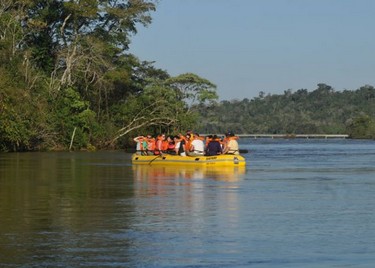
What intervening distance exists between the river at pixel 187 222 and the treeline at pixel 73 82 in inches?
1198

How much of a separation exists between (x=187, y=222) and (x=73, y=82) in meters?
51.1

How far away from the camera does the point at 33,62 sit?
68.6 m

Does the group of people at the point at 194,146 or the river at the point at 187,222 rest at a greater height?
the group of people at the point at 194,146

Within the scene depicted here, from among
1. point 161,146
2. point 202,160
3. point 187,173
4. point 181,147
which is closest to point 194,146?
point 181,147

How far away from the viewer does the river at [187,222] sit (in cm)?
1394

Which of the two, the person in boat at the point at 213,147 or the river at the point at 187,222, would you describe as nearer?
the river at the point at 187,222

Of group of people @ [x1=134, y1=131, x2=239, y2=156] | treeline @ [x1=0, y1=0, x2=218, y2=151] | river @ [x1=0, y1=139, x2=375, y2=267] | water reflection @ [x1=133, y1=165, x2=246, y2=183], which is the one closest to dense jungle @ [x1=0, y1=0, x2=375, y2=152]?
treeline @ [x1=0, y1=0, x2=218, y2=151]

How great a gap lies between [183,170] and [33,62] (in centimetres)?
3286

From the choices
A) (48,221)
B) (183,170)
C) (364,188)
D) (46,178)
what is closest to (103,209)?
(48,221)

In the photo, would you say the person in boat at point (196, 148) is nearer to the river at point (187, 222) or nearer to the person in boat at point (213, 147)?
the person in boat at point (213, 147)

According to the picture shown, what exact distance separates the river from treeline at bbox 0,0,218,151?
30.4 meters

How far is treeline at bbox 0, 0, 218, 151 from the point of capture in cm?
6162

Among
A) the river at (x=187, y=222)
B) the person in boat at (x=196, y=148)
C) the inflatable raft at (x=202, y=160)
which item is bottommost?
the river at (x=187, y=222)

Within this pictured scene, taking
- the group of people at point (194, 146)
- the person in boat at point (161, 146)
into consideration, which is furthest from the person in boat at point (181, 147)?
the person in boat at point (161, 146)
